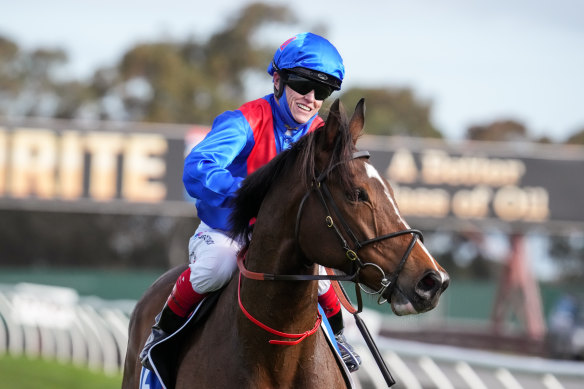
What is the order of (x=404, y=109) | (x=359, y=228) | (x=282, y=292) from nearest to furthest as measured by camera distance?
(x=359, y=228)
(x=282, y=292)
(x=404, y=109)

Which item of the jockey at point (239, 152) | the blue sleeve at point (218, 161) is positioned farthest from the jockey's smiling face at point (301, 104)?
the blue sleeve at point (218, 161)

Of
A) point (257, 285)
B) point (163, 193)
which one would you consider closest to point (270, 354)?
point (257, 285)

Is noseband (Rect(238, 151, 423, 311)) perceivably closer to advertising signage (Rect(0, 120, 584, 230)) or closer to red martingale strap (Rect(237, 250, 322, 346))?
red martingale strap (Rect(237, 250, 322, 346))

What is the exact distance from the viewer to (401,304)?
114 inches

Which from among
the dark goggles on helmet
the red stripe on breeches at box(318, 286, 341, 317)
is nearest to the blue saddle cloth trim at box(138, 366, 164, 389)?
the red stripe on breeches at box(318, 286, 341, 317)

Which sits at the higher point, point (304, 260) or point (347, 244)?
point (347, 244)

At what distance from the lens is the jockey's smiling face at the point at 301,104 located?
3586 mm

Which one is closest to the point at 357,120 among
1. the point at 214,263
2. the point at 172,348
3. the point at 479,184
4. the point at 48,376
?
the point at 214,263

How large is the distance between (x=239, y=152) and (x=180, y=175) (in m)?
12.3

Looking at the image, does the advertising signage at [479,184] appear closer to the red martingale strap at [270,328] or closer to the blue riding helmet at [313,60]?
the blue riding helmet at [313,60]

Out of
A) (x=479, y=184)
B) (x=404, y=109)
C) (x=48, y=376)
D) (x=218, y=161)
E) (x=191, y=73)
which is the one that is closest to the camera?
(x=218, y=161)

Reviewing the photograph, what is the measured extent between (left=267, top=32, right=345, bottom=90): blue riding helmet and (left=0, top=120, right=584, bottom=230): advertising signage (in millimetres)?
11882

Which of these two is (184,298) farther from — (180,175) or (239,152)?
(180,175)

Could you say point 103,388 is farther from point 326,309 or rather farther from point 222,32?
point 222,32
